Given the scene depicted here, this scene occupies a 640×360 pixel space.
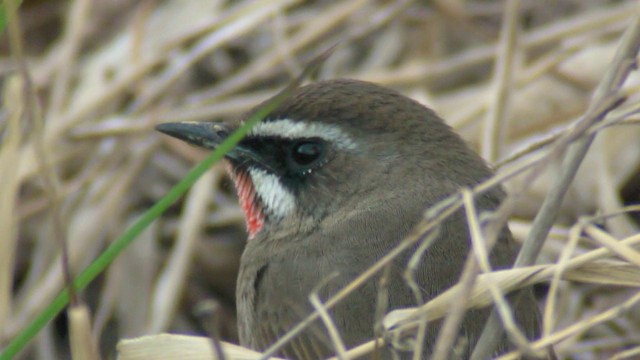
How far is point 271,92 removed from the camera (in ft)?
15.4

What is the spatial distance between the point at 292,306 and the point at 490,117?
134cm

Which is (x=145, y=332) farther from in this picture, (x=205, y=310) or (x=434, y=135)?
(x=205, y=310)

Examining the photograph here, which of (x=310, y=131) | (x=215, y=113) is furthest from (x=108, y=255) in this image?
(x=215, y=113)

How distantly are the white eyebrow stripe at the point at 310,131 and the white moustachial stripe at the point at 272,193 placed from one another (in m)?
0.14

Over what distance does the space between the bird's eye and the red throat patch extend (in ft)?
0.52

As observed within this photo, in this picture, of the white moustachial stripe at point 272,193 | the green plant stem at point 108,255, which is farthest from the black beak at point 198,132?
the green plant stem at point 108,255

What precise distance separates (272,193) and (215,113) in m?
1.40

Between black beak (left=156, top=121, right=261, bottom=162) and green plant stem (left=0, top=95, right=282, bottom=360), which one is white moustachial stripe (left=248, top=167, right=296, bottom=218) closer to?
black beak (left=156, top=121, right=261, bottom=162)

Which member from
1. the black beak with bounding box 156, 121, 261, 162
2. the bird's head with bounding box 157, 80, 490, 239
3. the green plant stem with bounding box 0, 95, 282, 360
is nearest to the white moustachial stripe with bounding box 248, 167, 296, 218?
the bird's head with bounding box 157, 80, 490, 239

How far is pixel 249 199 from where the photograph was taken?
3.29 meters

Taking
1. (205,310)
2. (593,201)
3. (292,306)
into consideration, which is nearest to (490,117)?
(593,201)

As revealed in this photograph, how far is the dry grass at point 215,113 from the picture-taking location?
4172 millimetres

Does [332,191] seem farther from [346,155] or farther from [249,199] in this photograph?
[249,199]

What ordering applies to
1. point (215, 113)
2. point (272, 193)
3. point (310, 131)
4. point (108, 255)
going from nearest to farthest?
point (108, 255) < point (310, 131) < point (272, 193) < point (215, 113)
